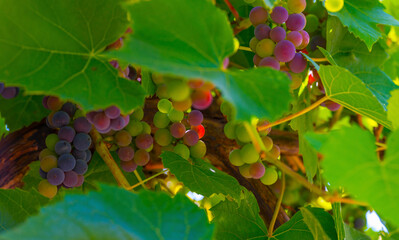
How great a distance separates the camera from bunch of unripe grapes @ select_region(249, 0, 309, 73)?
33.1 inches

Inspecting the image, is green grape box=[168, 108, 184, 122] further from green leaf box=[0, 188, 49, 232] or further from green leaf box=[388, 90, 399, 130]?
green leaf box=[388, 90, 399, 130]

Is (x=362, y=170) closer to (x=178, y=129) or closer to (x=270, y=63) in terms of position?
(x=270, y=63)

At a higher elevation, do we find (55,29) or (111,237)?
(55,29)

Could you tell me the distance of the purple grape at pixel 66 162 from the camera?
894 mm

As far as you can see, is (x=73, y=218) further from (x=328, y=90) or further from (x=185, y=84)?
(x=328, y=90)

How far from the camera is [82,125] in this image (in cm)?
91

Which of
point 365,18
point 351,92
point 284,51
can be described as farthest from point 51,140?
point 365,18

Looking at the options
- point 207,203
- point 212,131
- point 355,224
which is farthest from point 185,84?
point 355,224

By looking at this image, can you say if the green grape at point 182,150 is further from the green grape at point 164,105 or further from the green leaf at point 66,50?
the green leaf at point 66,50

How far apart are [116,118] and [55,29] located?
18 centimetres

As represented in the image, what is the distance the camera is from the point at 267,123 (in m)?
0.90

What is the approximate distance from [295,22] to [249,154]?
272 millimetres

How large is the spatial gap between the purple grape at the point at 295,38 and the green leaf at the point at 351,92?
3.0 inches

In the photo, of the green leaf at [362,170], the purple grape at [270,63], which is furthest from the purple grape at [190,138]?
the green leaf at [362,170]
